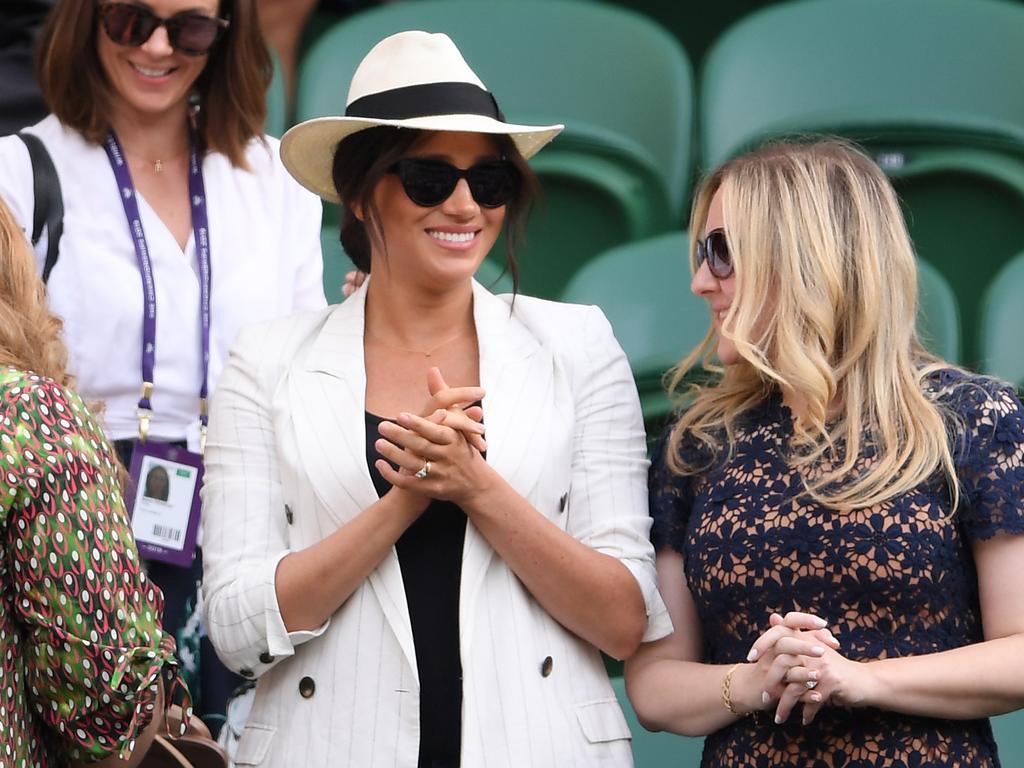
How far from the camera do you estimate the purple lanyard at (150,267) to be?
2.90 m

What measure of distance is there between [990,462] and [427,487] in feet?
2.50

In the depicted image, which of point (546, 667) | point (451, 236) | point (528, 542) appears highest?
point (451, 236)

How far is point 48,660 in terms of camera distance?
1923 millimetres

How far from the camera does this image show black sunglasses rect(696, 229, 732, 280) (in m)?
2.54

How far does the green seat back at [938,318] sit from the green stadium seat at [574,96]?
2.77 ft

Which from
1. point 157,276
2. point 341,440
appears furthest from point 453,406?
point 157,276

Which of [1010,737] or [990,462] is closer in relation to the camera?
[990,462]

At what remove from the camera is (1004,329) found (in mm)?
3570

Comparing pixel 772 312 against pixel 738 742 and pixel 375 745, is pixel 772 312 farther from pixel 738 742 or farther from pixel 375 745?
pixel 375 745

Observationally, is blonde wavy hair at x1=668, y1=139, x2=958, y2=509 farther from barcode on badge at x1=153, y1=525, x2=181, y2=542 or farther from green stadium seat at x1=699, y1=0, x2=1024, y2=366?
green stadium seat at x1=699, y1=0, x2=1024, y2=366

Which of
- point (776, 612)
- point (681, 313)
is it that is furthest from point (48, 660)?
point (681, 313)

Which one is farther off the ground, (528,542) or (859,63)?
(859,63)

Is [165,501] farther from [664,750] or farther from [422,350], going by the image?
[664,750]

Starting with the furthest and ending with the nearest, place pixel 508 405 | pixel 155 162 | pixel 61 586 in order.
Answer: pixel 155 162 → pixel 508 405 → pixel 61 586
